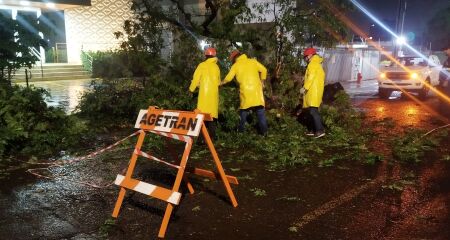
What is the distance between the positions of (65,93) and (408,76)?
46.0 ft

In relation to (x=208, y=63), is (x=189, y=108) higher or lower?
lower

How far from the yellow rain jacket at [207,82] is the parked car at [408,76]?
11472mm

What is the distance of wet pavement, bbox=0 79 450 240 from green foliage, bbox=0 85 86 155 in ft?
3.40

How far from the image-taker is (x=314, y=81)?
8.47 m

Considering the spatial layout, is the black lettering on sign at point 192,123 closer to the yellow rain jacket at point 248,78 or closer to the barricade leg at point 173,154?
the barricade leg at point 173,154

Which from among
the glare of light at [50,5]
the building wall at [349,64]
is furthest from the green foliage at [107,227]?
the glare of light at [50,5]

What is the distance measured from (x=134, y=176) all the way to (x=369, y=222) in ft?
11.8

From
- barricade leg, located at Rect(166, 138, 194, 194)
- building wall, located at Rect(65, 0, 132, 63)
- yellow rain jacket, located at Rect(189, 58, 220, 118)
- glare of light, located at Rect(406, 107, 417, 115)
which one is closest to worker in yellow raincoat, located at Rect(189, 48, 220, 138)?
yellow rain jacket, located at Rect(189, 58, 220, 118)

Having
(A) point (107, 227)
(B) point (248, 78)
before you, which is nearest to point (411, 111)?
(B) point (248, 78)

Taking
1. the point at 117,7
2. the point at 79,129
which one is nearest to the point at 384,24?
the point at 117,7

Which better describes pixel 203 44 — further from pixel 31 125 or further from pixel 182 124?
pixel 182 124

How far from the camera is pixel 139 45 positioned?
34.8 feet

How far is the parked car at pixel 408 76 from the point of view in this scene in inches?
641

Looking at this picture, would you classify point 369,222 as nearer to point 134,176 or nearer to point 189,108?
point 134,176
